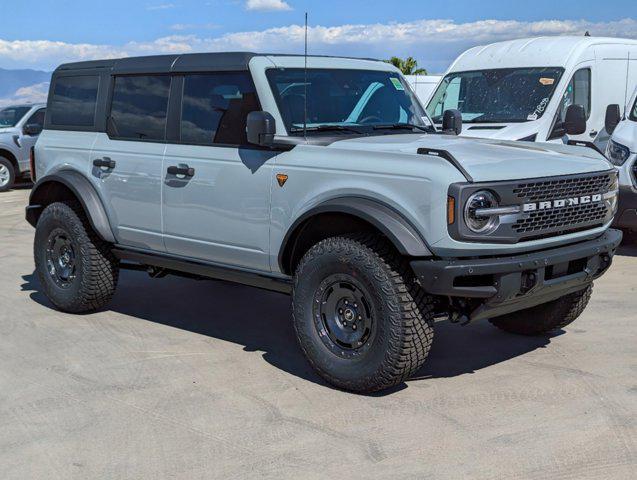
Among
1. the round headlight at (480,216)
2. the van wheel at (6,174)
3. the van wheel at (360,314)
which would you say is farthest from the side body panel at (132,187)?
the van wheel at (6,174)

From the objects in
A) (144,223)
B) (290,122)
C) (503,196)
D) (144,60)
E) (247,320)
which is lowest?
(247,320)

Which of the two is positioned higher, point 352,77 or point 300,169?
point 352,77

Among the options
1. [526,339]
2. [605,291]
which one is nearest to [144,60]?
[526,339]

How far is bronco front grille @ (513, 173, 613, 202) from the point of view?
4605 mm

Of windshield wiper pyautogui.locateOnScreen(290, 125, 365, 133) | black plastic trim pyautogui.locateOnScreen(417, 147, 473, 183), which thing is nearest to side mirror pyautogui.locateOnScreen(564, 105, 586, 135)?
windshield wiper pyautogui.locateOnScreen(290, 125, 365, 133)

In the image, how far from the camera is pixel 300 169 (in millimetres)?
5059

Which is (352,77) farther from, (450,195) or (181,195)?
(450,195)

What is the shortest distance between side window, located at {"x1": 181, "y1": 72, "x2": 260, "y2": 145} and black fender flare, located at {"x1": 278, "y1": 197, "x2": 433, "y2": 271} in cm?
97

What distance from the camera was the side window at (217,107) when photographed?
5.52m

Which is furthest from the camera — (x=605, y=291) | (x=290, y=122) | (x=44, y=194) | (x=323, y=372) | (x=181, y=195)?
(x=605, y=291)

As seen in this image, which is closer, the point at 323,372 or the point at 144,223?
the point at 323,372

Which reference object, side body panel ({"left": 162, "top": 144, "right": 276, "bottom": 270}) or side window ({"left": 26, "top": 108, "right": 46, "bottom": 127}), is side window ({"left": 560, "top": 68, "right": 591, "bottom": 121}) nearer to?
side body panel ({"left": 162, "top": 144, "right": 276, "bottom": 270})

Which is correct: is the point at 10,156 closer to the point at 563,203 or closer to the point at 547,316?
the point at 547,316

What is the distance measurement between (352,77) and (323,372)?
2.10 metres
